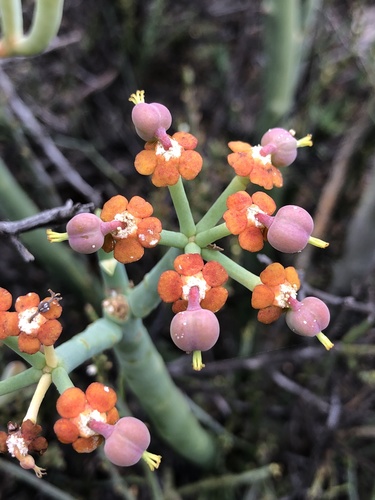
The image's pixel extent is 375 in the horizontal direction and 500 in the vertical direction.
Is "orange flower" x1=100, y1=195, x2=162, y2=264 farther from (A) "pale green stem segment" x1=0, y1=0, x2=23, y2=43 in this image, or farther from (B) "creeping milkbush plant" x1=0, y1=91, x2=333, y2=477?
(A) "pale green stem segment" x1=0, y1=0, x2=23, y2=43

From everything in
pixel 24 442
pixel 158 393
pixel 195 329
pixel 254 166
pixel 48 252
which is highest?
pixel 48 252

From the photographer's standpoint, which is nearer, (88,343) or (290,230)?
(290,230)

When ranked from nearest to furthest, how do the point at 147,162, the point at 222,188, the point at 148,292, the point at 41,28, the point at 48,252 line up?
the point at 147,162 → the point at 148,292 → the point at 41,28 → the point at 48,252 → the point at 222,188

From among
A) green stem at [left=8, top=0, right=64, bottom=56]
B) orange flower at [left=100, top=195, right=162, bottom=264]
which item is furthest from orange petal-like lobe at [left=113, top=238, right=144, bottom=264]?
green stem at [left=8, top=0, right=64, bottom=56]

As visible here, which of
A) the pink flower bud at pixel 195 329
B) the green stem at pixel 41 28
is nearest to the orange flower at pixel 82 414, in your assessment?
the pink flower bud at pixel 195 329

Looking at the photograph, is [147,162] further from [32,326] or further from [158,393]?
[158,393]

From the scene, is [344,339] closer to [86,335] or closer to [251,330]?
[251,330]

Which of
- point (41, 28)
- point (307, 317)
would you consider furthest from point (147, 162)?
point (41, 28)

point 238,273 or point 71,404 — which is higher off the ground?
point 238,273
